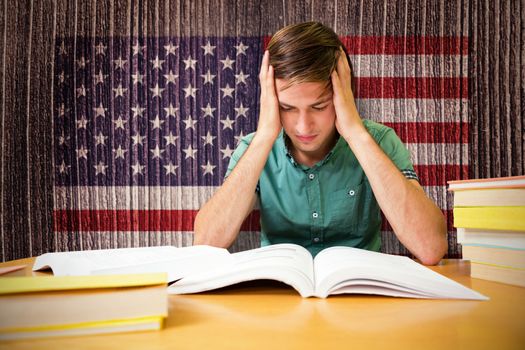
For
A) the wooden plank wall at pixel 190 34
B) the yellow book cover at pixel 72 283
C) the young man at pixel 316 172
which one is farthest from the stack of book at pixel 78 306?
the wooden plank wall at pixel 190 34

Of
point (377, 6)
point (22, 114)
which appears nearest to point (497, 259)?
point (377, 6)

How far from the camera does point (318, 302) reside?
0.63m

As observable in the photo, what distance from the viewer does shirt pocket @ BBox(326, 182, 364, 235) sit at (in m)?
1.46

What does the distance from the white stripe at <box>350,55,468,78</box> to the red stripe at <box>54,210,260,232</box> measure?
851mm

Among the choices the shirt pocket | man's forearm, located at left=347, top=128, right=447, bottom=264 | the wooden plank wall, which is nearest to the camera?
man's forearm, located at left=347, top=128, right=447, bottom=264

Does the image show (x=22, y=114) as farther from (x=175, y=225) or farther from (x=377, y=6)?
(x=377, y=6)

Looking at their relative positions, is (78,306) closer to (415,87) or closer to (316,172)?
(316,172)

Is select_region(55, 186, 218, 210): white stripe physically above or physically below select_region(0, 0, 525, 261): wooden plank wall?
below

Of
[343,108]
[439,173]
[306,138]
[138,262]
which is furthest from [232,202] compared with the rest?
[439,173]

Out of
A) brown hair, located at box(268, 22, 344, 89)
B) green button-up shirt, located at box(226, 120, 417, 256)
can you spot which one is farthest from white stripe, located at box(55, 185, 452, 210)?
brown hair, located at box(268, 22, 344, 89)

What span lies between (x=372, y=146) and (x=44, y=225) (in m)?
1.25

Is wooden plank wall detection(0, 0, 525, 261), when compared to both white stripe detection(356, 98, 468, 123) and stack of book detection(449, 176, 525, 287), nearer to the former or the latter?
white stripe detection(356, 98, 468, 123)

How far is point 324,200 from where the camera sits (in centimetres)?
148

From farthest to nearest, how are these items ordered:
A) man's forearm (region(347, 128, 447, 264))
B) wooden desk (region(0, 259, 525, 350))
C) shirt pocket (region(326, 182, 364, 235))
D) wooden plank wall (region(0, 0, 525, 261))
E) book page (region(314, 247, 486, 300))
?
wooden plank wall (region(0, 0, 525, 261)) → shirt pocket (region(326, 182, 364, 235)) → man's forearm (region(347, 128, 447, 264)) → book page (region(314, 247, 486, 300)) → wooden desk (region(0, 259, 525, 350))
